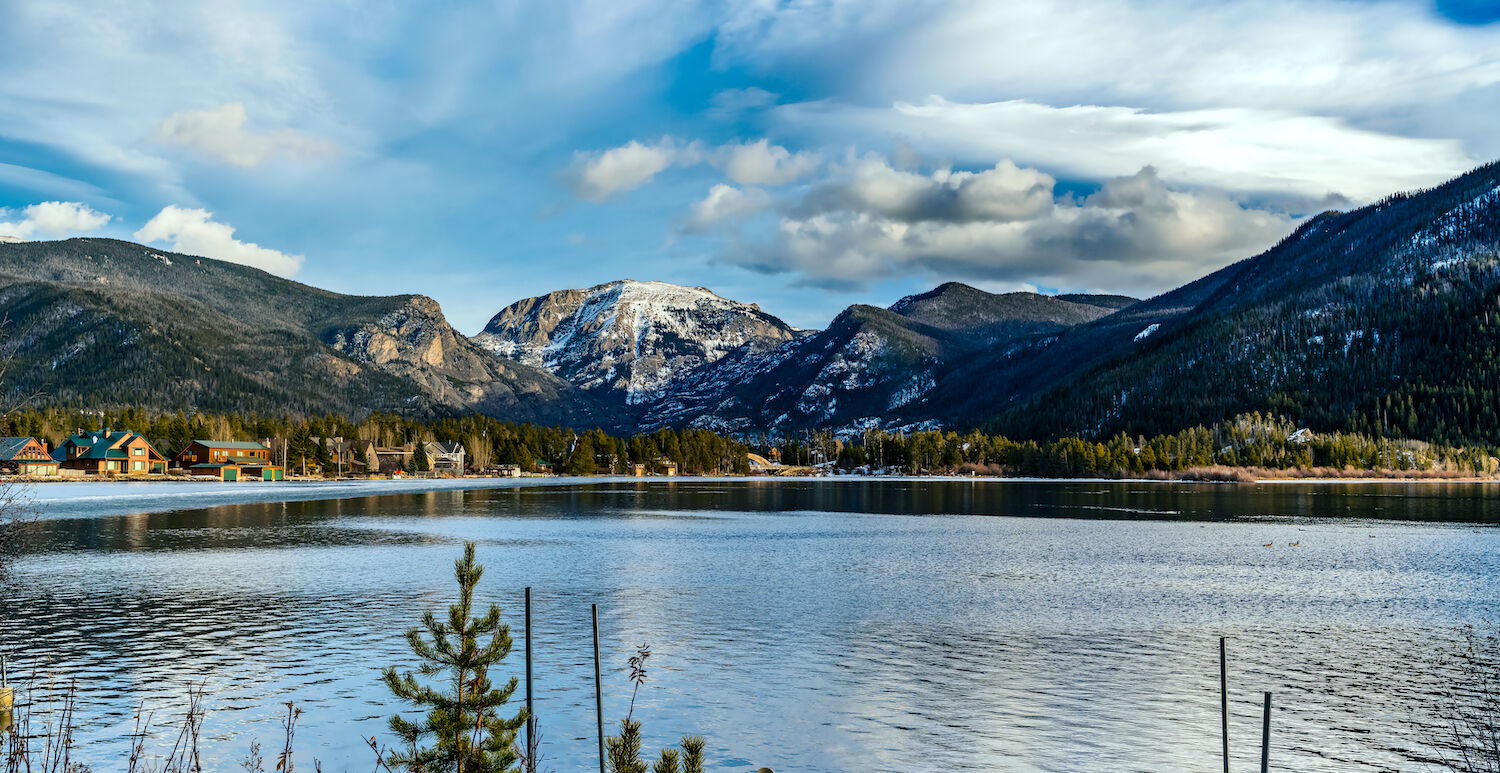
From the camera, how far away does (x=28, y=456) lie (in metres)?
173

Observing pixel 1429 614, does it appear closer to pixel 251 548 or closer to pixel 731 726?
pixel 731 726

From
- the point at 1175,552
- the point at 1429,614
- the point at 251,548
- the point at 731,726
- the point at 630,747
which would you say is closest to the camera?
the point at 630,747

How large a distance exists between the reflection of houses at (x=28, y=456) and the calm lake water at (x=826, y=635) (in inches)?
4917

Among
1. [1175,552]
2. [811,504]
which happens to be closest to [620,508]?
[811,504]

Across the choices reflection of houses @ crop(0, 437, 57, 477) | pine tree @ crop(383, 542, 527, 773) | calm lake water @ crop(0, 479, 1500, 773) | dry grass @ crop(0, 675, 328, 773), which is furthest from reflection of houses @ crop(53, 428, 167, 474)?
pine tree @ crop(383, 542, 527, 773)

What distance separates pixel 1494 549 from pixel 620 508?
82862mm

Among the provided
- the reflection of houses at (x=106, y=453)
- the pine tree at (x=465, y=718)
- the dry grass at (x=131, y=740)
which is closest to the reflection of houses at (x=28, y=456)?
the reflection of houses at (x=106, y=453)

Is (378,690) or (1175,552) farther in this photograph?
(1175,552)

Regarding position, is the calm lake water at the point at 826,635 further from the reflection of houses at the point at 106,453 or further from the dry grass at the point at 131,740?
the reflection of houses at the point at 106,453

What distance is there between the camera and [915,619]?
118 ft

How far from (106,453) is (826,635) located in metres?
200

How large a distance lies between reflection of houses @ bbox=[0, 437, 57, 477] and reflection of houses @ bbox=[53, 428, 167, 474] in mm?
7025

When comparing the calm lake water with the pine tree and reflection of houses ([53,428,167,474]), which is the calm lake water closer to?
the pine tree

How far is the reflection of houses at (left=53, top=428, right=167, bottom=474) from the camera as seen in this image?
186625 millimetres
